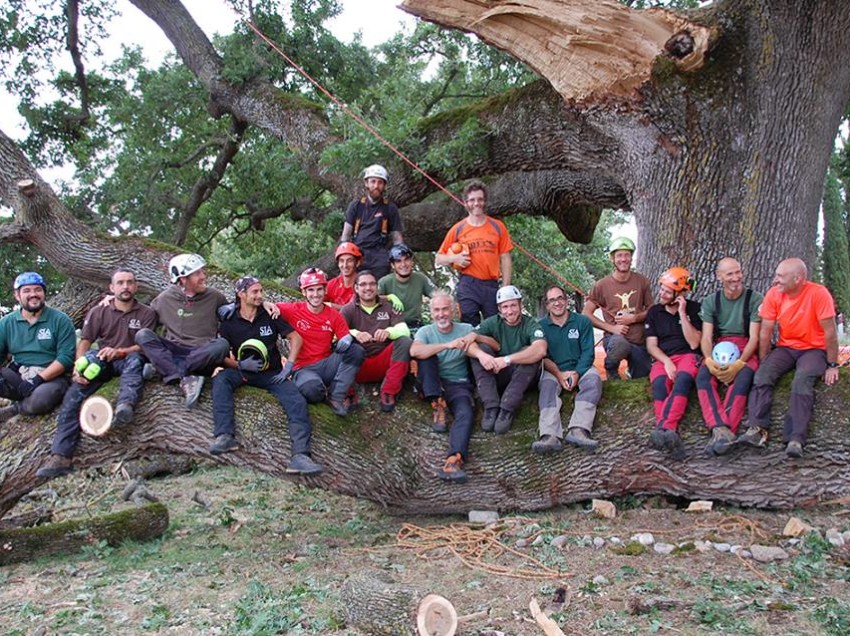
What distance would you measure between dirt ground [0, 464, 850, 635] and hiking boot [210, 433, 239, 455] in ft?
2.69

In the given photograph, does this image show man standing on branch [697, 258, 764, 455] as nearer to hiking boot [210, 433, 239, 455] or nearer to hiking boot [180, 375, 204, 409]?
hiking boot [210, 433, 239, 455]

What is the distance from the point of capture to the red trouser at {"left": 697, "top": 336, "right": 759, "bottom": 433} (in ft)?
17.9

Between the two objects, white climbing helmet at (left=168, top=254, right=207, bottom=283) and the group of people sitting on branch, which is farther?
white climbing helmet at (left=168, top=254, right=207, bottom=283)

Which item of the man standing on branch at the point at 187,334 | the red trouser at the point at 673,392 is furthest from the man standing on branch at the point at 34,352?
the red trouser at the point at 673,392

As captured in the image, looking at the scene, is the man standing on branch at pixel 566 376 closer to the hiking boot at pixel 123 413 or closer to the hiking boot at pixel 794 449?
the hiking boot at pixel 794 449

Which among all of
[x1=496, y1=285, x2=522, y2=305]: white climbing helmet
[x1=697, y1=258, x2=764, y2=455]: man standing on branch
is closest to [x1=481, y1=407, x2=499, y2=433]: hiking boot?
[x1=496, y1=285, x2=522, y2=305]: white climbing helmet

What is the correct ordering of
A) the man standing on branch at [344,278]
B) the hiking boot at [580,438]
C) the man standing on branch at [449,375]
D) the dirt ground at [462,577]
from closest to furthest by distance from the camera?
1. the dirt ground at [462,577]
2. the hiking boot at [580,438]
3. the man standing on branch at [449,375]
4. the man standing on branch at [344,278]

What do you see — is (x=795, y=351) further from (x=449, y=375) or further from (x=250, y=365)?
(x=250, y=365)

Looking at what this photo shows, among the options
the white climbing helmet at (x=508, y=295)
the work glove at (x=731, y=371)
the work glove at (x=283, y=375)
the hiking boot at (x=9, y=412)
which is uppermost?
the white climbing helmet at (x=508, y=295)

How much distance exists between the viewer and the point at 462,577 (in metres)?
5.03

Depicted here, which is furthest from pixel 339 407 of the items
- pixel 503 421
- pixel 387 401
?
pixel 503 421

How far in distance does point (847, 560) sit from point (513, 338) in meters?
2.71

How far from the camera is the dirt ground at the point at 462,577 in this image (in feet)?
13.8

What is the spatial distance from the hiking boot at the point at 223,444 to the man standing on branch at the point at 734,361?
3472 millimetres
